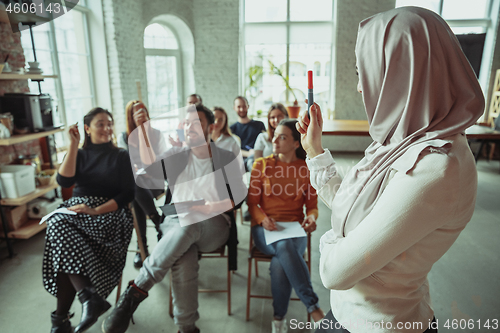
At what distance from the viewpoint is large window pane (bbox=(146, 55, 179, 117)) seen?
5723mm

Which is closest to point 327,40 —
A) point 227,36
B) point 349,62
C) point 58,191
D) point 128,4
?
point 349,62

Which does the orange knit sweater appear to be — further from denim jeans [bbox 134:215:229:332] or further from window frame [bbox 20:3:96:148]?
window frame [bbox 20:3:96:148]

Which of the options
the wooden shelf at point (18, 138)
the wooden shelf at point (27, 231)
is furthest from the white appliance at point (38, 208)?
the wooden shelf at point (18, 138)

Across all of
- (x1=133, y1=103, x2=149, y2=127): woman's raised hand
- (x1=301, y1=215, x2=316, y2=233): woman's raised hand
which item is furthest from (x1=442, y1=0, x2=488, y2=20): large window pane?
(x1=133, y1=103, x2=149, y2=127): woman's raised hand

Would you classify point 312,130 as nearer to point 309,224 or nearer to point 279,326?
point 309,224

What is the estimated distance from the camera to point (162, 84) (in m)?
5.97

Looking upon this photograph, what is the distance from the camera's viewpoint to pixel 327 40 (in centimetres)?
632

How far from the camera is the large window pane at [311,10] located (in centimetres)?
621

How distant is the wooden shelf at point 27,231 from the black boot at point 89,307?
1423mm

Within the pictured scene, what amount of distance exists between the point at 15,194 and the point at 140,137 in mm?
1160

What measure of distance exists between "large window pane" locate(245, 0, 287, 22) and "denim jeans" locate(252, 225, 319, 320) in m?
5.60

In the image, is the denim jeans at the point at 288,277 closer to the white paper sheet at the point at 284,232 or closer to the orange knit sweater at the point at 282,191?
the white paper sheet at the point at 284,232

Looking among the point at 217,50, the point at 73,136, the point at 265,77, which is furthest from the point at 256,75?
the point at 73,136

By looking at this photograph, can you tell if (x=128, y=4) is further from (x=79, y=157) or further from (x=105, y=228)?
(x=105, y=228)
